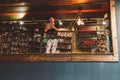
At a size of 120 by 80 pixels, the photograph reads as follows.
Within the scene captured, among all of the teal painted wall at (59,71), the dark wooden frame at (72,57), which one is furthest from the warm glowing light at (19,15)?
the teal painted wall at (59,71)

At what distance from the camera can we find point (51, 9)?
24.9ft

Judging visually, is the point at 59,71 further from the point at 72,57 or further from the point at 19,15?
the point at 19,15

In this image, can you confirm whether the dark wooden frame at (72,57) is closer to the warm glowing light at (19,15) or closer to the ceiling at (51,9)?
the ceiling at (51,9)

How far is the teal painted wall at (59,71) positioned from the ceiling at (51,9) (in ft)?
5.97

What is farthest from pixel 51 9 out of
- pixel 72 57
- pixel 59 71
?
pixel 59 71

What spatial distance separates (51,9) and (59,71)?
2764 mm

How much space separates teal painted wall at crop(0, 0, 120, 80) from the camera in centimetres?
532

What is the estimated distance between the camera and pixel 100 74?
5.32 meters

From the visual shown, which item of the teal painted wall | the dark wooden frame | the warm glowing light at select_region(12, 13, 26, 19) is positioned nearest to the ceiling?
the warm glowing light at select_region(12, 13, 26, 19)

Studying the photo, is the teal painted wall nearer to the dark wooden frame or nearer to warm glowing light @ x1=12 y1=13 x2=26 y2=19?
the dark wooden frame

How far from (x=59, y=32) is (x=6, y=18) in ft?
10.4

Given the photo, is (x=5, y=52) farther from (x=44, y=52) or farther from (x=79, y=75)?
(x=79, y=75)

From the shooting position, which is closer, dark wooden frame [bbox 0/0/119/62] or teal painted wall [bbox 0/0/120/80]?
teal painted wall [bbox 0/0/120/80]

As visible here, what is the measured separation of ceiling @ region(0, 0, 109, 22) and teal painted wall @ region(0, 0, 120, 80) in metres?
1.82
